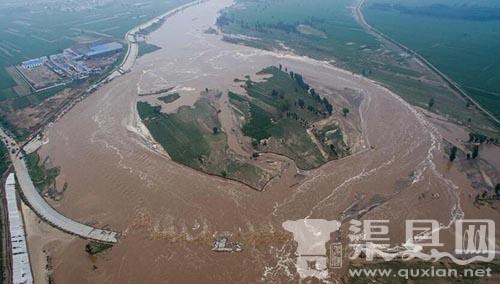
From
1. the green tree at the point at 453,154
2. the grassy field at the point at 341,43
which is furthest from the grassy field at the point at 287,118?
the grassy field at the point at 341,43

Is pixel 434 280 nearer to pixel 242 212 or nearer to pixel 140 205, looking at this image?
pixel 242 212

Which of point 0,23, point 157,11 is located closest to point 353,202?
point 157,11

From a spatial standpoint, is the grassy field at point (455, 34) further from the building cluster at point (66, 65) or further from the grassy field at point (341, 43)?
the building cluster at point (66, 65)

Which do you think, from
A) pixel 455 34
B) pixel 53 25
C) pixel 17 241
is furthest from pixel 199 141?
pixel 53 25

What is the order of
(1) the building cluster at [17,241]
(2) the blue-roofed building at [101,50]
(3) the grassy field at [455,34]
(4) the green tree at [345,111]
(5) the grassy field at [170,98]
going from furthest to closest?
(2) the blue-roofed building at [101,50]
(3) the grassy field at [455,34]
(5) the grassy field at [170,98]
(4) the green tree at [345,111]
(1) the building cluster at [17,241]

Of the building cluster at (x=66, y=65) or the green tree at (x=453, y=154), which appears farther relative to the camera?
the building cluster at (x=66, y=65)

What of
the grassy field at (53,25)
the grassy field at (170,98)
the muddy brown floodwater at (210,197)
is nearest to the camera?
the muddy brown floodwater at (210,197)
